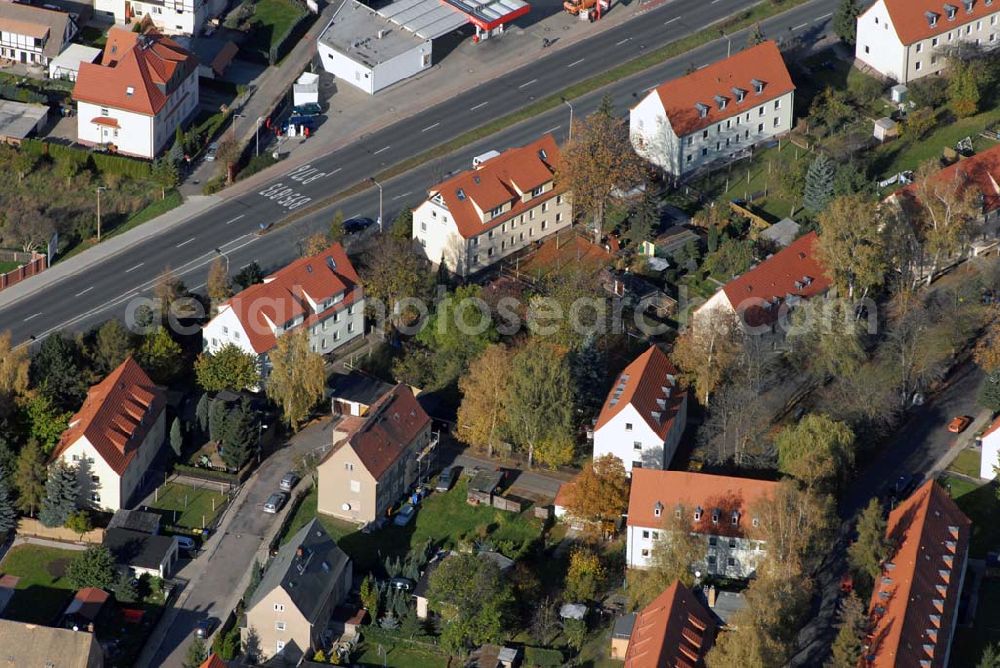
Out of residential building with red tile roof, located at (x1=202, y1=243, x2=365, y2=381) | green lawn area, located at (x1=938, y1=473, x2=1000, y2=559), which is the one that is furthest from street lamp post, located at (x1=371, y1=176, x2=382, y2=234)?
green lawn area, located at (x1=938, y1=473, x2=1000, y2=559)

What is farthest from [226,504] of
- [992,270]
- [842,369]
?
[992,270]

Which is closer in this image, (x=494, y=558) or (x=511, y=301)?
(x=494, y=558)

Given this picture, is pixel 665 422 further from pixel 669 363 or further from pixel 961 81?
pixel 961 81

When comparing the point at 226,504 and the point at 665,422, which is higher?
the point at 665,422

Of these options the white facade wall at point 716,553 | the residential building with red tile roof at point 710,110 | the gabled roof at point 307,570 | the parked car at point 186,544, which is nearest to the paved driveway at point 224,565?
the parked car at point 186,544

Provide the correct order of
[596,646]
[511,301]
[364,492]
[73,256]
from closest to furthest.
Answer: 1. [596,646]
2. [364,492]
3. [511,301]
4. [73,256]

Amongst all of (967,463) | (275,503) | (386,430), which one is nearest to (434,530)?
(386,430)
